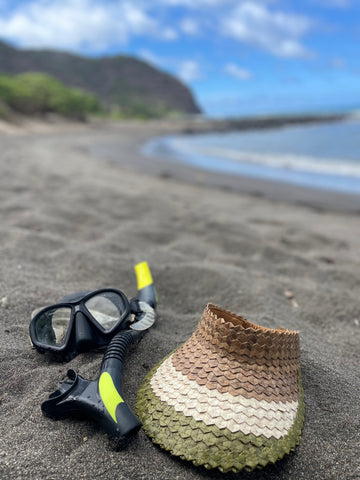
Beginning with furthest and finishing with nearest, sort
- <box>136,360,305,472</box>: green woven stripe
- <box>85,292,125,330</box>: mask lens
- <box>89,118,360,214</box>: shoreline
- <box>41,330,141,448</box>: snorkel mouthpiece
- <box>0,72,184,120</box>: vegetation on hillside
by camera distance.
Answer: <box>0,72,184,120</box>: vegetation on hillside, <box>89,118,360,214</box>: shoreline, <box>85,292,125,330</box>: mask lens, <box>41,330,141,448</box>: snorkel mouthpiece, <box>136,360,305,472</box>: green woven stripe

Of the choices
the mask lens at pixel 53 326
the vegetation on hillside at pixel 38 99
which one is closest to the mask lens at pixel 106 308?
the mask lens at pixel 53 326

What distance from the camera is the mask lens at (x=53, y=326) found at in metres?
1.85

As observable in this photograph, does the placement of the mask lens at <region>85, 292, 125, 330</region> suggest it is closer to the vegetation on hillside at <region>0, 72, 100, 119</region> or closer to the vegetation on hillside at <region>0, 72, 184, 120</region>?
the vegetation on hillside at <region>0, 72, 184, 120</region>

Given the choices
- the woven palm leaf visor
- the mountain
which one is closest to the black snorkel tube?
the woven palm leaf visor

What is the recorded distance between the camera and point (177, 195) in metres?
6.43

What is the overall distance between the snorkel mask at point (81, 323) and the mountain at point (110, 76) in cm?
10781

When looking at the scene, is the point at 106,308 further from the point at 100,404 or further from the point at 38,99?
the point at 38,99

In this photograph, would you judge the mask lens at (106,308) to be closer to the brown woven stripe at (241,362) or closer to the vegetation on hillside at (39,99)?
the brown woven stripe at (241,362)

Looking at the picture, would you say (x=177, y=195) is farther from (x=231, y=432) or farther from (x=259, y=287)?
(x=231, y=432)

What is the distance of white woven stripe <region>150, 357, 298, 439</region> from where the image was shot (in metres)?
1.33

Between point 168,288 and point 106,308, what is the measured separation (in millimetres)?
868

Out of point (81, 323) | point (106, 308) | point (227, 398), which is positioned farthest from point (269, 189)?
point (227, 398)

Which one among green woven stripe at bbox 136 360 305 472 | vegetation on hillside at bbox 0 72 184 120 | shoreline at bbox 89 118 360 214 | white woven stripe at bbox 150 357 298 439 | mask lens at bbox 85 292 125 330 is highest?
vegetation on hillside at bbox 0 72 184 120

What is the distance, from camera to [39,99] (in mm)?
39000
